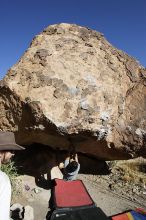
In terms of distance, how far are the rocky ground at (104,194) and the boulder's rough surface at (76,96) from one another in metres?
0.81

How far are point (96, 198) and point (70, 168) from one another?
844 mm

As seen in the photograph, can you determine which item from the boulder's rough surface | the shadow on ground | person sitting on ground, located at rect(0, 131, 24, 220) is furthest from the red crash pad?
person sitting on ground, located at rect(0, 131, 24, 220)

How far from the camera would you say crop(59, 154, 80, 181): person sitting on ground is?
7.09m

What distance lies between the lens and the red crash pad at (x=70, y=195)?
19.7 feet

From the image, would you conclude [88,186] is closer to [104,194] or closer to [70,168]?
[104,194]

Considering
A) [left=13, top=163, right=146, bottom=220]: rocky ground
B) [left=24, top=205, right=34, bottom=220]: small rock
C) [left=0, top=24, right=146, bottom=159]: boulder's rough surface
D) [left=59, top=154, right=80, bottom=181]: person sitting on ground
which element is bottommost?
[left=24, top=205, right=34, bottom=220]: small rock

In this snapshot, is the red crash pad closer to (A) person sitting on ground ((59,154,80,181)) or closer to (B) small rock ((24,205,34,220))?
(A) person sitting on ground ((59,154,80,181))

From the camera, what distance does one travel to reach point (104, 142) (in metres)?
6.72

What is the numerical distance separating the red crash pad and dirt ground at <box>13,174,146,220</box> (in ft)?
0.92

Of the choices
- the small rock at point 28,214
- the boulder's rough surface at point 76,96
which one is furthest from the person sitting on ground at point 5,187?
the boulder's rough surface at point 76,96

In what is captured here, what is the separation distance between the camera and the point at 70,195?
20.9 feet

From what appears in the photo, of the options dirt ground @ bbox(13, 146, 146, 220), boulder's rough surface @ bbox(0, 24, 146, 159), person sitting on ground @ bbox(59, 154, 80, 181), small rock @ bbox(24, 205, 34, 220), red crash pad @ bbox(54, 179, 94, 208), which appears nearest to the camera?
small rock @ bbox(24, 205, 34, 220)

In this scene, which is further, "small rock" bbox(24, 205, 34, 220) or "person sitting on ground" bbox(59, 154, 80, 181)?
"person sitting on ground" bbox(59, 154, 80, 181)

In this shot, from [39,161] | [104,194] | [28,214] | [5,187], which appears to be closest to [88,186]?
[104,194]
